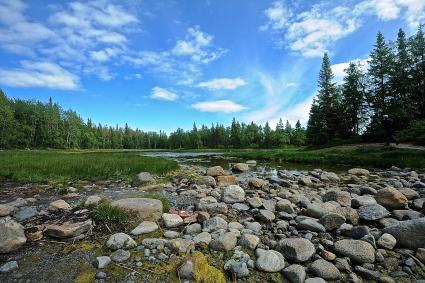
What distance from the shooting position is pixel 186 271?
419 cm

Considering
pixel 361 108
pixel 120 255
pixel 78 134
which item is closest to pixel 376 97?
pixel 361 108

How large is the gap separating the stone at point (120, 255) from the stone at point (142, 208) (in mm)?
1602

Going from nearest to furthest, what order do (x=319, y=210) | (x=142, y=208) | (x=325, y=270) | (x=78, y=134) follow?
(x=325, y=270), (x=142, y=208), (x=319, y=210), (x=78, y=134)

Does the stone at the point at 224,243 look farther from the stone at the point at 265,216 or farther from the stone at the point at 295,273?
the stone at the point at 265,216

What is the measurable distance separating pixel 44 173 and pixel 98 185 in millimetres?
4467

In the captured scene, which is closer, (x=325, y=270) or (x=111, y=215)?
(x=325, y=270)

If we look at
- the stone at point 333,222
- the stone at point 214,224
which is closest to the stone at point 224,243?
the stone at point 214,224

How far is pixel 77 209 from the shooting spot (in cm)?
729

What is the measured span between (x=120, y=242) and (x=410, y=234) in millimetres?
5690

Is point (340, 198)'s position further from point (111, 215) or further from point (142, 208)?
point (111, 215)

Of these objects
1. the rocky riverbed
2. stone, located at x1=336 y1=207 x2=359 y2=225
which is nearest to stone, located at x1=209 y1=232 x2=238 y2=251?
the rocky riverbed

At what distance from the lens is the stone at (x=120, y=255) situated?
465cm

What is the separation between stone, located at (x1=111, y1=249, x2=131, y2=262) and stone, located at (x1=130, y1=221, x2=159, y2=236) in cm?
81

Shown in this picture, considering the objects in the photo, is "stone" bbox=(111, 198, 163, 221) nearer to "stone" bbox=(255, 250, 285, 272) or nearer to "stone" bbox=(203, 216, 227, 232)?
"stone" bbox=(203, 216, 227, 232)
